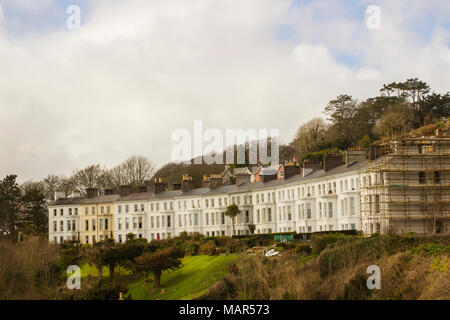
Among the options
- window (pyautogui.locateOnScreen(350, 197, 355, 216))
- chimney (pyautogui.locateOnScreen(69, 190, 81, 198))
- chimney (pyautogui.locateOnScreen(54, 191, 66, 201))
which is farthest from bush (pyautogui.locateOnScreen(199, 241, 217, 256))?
chimney (pyautogui.locateOnScreen(54, 191, 66, 201))

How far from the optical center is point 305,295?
32531mm

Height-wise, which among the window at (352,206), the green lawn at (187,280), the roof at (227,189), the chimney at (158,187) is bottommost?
the green lawn at (187,280)

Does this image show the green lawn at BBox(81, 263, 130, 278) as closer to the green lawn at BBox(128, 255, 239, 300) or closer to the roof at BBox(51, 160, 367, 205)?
the green lawn at BBox(128, 255, 239, 300)

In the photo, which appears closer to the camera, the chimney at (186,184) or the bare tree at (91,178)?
the chimney at (186,184)

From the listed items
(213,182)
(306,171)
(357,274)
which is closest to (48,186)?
(213,182)

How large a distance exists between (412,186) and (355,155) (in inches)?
417

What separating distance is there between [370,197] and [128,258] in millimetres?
22043

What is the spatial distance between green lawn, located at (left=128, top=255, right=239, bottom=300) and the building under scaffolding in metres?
13.6

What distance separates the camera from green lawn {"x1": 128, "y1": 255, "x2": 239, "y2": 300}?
51197 mm

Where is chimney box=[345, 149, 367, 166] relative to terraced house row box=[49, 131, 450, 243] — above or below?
above

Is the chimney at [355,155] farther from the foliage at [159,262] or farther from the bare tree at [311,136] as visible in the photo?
the bare tree at [311,136]

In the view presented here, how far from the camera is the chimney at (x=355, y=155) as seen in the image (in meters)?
67.2

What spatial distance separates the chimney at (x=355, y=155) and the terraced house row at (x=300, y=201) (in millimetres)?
117

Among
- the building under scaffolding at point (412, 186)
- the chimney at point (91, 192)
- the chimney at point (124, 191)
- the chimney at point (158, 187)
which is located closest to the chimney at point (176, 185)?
the chimney at point (158, 187)
